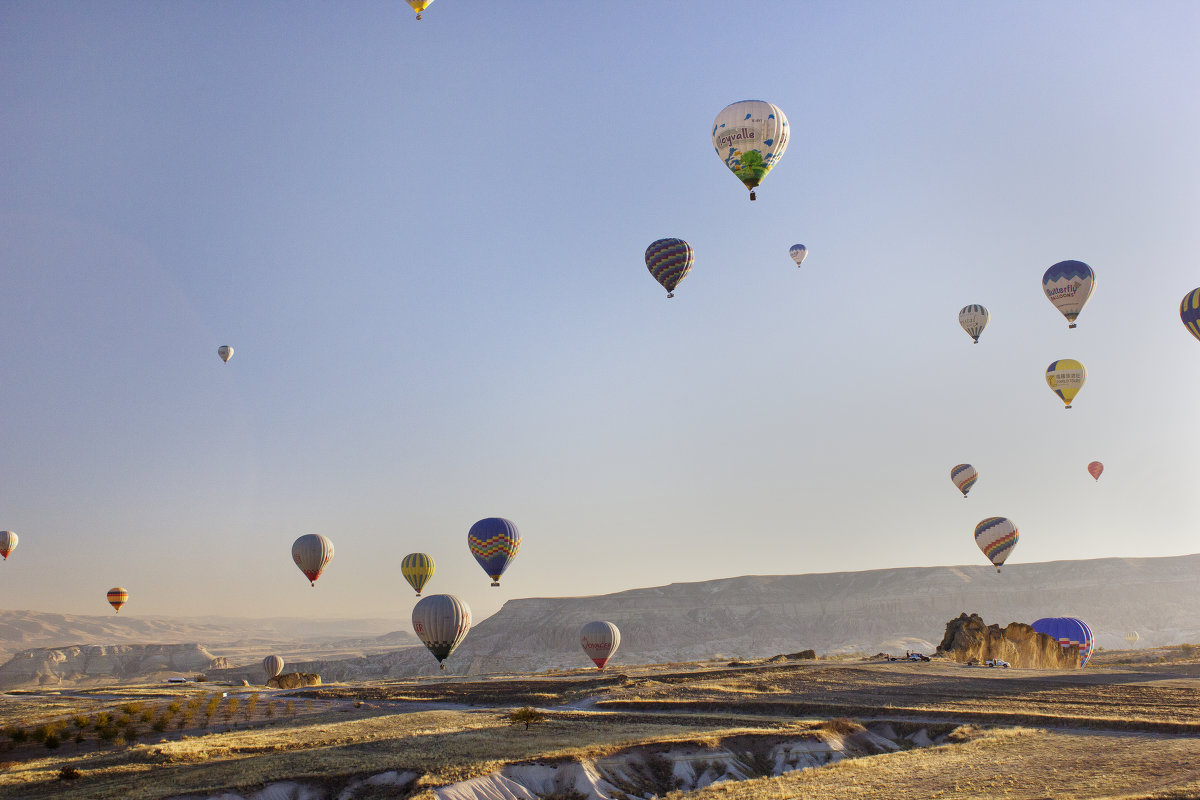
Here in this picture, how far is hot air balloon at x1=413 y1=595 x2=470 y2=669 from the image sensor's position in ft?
165

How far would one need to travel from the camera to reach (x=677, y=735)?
2939 cm

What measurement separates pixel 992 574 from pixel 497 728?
167377mm

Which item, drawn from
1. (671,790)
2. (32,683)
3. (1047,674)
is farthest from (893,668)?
(32,683)

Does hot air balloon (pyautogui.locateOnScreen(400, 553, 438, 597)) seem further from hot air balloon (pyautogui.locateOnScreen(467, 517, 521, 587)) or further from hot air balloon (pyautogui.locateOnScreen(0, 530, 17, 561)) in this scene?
hot air balloon (pyautogui.locateOnScreen(0, 530, 17, 561))

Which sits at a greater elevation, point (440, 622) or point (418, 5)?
point (418, 5)

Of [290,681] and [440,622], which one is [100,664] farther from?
[440,622]

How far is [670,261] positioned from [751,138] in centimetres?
1371

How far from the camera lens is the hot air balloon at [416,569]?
74.9 m

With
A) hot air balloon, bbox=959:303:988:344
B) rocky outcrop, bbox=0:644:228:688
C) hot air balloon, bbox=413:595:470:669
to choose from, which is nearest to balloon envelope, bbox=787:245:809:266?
hot air balloon, bbox=959:303:988:344

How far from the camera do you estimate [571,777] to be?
24219mm

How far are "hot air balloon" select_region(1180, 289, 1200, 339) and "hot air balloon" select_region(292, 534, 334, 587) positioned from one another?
213ft

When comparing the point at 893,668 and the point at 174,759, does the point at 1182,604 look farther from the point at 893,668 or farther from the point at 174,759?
the point at 174,759

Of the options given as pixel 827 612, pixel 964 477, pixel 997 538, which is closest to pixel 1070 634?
pixel 997 538

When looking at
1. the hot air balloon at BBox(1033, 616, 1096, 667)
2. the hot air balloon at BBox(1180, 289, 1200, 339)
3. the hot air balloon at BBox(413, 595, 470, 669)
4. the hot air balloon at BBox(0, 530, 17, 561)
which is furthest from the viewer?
the hot air balloon at BBox(0, 530, 17, 561)
